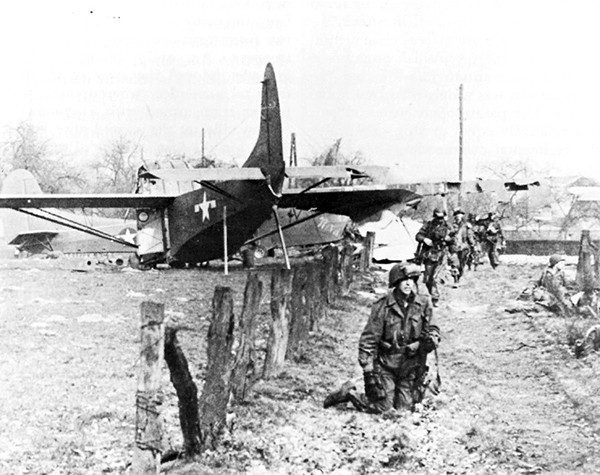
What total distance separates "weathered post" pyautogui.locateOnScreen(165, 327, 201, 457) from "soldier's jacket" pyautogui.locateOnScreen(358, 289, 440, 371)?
6.58ft

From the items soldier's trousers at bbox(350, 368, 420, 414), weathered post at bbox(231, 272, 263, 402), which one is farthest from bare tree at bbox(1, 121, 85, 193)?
soldier's trousers at bbox(350, 368, 420, 414)

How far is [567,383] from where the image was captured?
7.47m

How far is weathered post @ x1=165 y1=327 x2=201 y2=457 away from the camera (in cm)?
475

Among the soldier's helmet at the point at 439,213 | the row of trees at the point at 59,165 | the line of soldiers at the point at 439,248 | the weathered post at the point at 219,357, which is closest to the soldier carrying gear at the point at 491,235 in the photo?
the line of soldiers at the point at 439,248

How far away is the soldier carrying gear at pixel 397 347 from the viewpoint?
6.39 meters

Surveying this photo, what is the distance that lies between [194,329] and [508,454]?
5469 mm

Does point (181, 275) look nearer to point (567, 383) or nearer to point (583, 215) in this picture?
point (567, 383)

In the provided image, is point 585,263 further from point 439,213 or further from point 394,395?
point 394,395

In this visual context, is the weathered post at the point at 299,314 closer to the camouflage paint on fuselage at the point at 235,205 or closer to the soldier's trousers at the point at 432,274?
the soldier's trousers at the point at 432,274

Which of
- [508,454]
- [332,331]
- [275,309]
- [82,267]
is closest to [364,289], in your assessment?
[332,331]

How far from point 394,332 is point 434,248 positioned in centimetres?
765

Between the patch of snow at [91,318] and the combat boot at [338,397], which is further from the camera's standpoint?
the patch of snow at [91,318]

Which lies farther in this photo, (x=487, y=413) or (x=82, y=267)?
(x=82, y=267)

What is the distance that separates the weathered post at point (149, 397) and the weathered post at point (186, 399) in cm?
29
